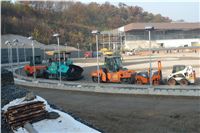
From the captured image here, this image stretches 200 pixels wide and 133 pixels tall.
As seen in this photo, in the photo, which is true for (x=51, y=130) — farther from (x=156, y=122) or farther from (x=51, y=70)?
(x=51, y=70)

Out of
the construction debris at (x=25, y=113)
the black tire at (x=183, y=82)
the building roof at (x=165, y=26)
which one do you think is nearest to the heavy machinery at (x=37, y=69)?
the black tire at (x=183, y=82)

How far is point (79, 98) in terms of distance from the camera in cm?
1833

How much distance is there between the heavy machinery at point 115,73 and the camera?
74.0 ft

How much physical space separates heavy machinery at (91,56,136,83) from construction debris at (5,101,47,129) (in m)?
12.5

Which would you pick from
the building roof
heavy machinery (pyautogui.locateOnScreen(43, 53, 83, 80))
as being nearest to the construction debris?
heavy machinery (pyautogui.locateOnScreen(43, 53, 83, 80))

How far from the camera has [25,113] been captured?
9.82m

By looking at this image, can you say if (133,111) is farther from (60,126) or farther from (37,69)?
(37,69)

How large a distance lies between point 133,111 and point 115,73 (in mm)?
8812

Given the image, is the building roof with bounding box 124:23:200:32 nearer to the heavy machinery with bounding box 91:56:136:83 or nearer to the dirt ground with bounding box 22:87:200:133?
the heavy machinery with bounding box 91:56:136:83

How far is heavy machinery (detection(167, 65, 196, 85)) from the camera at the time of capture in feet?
68.0

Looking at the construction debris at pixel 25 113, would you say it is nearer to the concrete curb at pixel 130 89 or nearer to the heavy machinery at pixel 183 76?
the concrete curb at pixel 130 89

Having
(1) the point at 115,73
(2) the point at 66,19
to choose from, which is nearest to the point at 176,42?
(2) the point at 66,19

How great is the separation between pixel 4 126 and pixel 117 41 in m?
102

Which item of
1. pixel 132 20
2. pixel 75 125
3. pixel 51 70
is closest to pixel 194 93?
pixel 75 125
